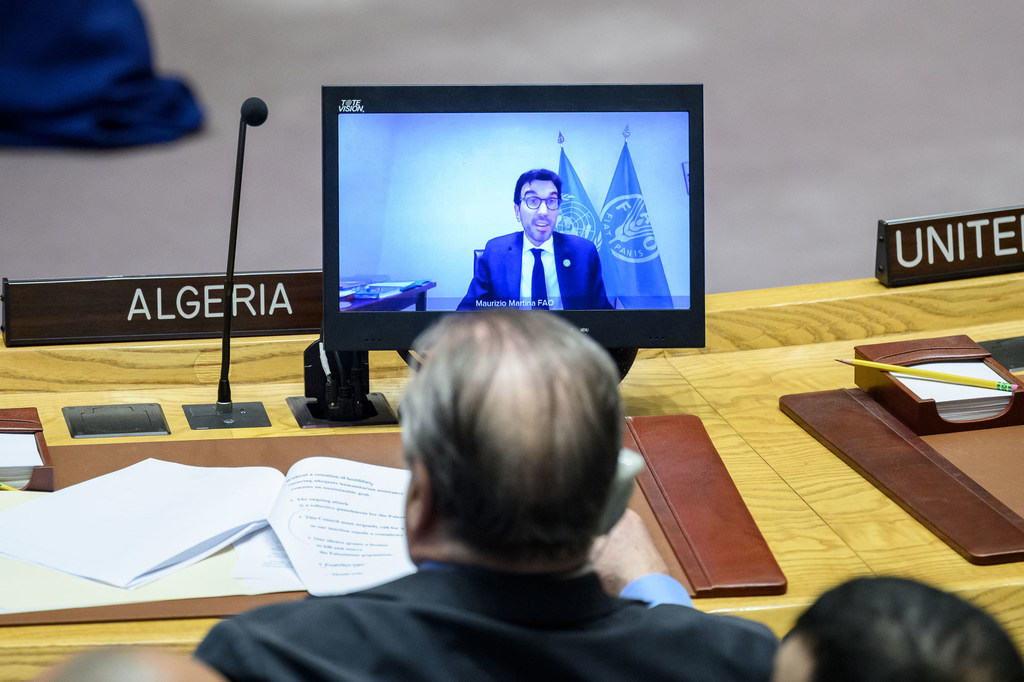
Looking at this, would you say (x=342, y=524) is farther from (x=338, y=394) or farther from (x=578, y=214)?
(x=578, y=214)

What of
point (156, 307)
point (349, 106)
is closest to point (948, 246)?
point (349, 106)

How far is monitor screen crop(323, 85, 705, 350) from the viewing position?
4.75 ft

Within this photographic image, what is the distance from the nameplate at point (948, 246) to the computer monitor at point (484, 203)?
54 cm

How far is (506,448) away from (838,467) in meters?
0.81

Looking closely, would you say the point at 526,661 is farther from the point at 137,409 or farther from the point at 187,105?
the point at 187,105

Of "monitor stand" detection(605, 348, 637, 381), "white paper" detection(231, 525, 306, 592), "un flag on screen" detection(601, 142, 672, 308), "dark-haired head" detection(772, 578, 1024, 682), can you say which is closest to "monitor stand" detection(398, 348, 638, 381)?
"monitor stand" detection(605, 348, 637, 381)

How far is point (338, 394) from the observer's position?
1.49 meters

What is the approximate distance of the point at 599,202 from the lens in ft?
4.77

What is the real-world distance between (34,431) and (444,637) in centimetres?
86

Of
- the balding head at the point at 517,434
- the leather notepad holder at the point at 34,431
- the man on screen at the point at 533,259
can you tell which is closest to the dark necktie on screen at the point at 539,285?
the man on screen at the point at 533,259

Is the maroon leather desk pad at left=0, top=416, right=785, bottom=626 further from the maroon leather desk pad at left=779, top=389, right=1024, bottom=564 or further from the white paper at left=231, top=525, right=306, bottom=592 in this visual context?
the maroon leather desk pad at left=779, top=389, right=1024, bottom=564

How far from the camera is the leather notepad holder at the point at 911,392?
1.40m

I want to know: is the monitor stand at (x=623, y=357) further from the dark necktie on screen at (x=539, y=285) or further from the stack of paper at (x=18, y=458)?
the stack of paper at (x=18, y=458)

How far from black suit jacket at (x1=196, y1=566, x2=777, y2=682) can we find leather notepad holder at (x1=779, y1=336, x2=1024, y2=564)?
585 millimetres
